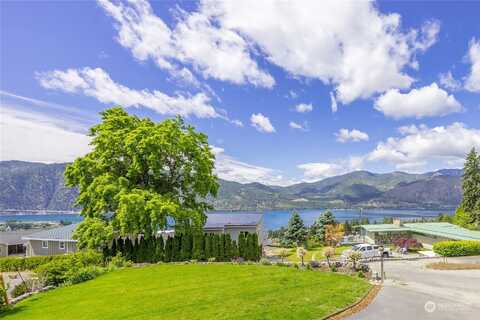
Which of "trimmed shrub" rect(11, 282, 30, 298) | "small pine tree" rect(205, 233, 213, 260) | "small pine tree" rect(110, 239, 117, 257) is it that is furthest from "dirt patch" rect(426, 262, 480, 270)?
"trimmed shrub" rect(11, 282, 30, 298)

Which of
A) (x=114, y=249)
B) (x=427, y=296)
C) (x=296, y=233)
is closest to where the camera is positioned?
(x=427, y=296)

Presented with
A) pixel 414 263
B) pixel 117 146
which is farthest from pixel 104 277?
pixel 414 263

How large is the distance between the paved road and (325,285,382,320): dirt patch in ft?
0.77

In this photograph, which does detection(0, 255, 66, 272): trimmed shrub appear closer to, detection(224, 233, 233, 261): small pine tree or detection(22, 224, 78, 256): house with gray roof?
detection(22, 224, 78, 256): house with gray roof

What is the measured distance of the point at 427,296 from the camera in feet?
52.0

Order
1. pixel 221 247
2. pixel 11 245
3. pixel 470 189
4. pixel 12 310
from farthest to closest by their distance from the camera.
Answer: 1. pixel 470 189
2. pixel 11 245
3. pixel 221 247
4. pixel 12 310

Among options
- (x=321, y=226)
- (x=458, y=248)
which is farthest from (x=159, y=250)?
(x=321, y=226)

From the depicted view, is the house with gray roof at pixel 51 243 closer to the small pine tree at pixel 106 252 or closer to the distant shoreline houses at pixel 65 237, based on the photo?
the distant shoreline houses at pixel 65 237

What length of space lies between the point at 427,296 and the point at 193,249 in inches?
665

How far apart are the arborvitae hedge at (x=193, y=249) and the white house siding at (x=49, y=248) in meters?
9.45

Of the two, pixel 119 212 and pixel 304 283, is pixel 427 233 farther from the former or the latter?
pixel 119 212

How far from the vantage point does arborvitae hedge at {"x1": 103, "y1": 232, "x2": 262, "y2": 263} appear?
2609 cm

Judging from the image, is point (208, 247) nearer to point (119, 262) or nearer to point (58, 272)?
point (119, 262)

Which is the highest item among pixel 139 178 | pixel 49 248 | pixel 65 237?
pixel 139 178
